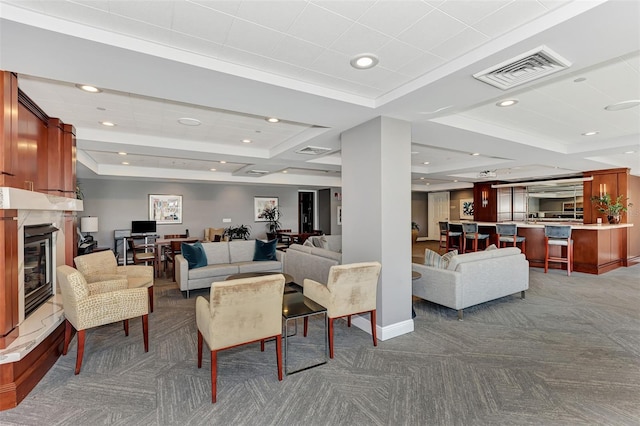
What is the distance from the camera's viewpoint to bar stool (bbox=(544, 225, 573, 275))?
655 cm

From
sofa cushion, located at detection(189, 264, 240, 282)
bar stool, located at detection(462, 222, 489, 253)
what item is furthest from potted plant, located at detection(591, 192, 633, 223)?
sofa cushion, located at detection(189, 264, 240, 282)

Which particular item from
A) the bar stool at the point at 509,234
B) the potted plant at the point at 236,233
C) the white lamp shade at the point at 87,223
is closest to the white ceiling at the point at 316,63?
the bar stool at the point at 509,234

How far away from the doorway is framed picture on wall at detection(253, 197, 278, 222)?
235 cm

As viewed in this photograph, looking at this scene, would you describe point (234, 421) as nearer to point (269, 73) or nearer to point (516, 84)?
point (269, 73)

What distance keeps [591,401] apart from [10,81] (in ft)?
17.1

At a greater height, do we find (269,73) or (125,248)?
(269,73)

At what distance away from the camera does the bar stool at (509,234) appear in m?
7.27

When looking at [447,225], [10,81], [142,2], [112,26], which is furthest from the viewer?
[447,225]

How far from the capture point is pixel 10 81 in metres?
2.50

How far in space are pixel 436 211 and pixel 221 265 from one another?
10.8m

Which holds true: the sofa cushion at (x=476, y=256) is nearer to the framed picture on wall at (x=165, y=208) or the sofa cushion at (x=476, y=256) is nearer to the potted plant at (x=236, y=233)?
the potted plant at (x=236, y=233)

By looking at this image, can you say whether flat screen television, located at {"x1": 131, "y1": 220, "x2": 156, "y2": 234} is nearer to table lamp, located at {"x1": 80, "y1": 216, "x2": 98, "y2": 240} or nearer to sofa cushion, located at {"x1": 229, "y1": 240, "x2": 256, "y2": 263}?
table lamp, located at {"x1": 80, "y1": 216, "x2": 98, "y2": 240}

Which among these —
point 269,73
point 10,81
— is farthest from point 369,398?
point 10,81

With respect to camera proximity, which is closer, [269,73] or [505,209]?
[269,73]
